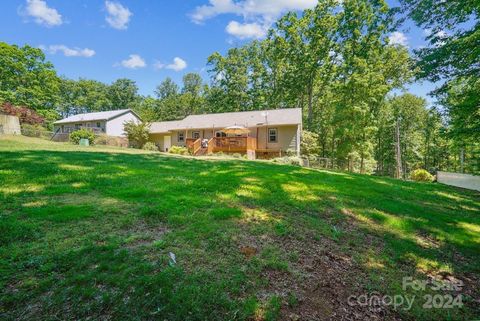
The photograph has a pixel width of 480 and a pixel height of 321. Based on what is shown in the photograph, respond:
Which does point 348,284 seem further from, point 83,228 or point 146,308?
point 83,228

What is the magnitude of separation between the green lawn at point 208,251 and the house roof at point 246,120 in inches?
679

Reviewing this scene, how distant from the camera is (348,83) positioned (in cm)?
2464

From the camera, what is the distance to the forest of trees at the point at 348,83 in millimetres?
9500

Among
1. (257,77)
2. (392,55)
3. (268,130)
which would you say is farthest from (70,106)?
(392,55)

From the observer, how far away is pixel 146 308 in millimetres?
2371

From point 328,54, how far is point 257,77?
33.8 ft

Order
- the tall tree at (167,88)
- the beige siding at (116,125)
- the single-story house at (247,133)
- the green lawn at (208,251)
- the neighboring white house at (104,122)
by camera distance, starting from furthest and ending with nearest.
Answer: the tall tree at (167,88), the beige siding at (116,125), the neighboring white house at (104,122), the single-story house at (247,133), the green lawn at (208,251)

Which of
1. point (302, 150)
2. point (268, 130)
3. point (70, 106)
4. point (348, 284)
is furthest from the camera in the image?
point (70, 106)

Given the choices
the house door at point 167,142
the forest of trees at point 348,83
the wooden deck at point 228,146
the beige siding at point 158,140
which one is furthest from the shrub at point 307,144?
the beige siding at point 158,140

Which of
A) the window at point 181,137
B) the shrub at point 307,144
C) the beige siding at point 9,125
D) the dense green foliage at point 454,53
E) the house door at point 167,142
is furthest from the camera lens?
the house door at point 167,142

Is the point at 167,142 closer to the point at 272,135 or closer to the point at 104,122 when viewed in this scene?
the point at 104,122

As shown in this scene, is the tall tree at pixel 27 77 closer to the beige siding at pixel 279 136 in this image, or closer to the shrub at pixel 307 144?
the beige siding at pixel 279 136

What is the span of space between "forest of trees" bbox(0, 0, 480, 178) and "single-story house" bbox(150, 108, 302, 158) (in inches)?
185

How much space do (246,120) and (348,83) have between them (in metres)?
10.6
